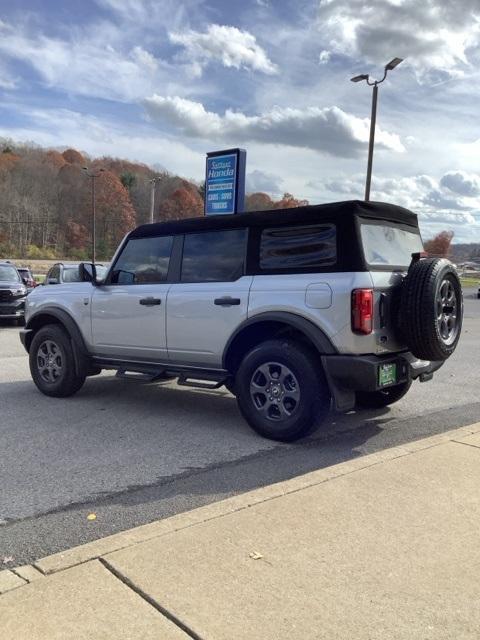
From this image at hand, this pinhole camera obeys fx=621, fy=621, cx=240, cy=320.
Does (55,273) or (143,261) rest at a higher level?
(143,261)

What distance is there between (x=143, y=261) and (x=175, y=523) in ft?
11.9

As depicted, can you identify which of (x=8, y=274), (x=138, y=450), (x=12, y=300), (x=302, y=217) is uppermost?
(x=302, y=217)

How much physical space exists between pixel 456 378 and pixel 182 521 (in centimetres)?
654

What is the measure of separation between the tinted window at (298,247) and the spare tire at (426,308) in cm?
68

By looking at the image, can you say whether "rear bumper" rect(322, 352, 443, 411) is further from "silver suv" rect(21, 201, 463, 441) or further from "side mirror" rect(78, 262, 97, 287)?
"side mirror" rect(78, 262, 97, 287)

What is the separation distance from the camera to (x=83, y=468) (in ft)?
15.1

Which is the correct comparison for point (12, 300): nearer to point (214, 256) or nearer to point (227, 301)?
point (214, 256)

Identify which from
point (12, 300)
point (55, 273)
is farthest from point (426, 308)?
point (55, 273)

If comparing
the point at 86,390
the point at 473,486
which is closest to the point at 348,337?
the point at 473,486

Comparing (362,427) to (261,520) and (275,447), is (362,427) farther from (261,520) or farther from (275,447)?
(261,520)

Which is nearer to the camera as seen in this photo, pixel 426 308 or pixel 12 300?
pixel 426 308

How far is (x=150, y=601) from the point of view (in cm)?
262

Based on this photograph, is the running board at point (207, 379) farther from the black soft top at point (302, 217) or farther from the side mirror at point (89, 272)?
the side mirror at point (89, 272)

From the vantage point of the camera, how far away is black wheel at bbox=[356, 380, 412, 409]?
6391 mm
